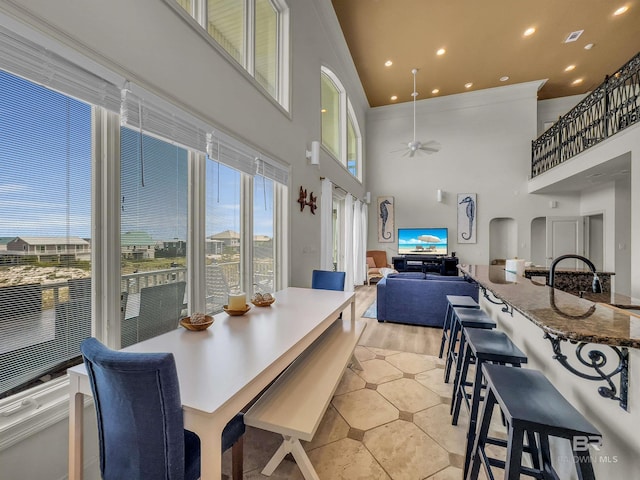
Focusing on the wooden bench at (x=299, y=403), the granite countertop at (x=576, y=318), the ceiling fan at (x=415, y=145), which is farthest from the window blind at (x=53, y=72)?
the ceiling fan at (x=415, y=145)

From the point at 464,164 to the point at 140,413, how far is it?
8.81 m

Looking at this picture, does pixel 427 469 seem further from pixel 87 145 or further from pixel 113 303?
pixel 87 145

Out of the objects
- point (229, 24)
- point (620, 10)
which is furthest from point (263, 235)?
point (620, 10)

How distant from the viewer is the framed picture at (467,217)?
7.70m

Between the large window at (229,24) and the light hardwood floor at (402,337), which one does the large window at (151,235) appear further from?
the light hardwood floor at (402,337)

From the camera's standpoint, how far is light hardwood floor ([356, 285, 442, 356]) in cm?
328

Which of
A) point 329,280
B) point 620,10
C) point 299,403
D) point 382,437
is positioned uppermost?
point 620,10

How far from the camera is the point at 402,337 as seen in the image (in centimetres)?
362

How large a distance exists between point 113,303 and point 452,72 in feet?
25.7

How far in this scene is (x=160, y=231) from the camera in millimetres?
1876

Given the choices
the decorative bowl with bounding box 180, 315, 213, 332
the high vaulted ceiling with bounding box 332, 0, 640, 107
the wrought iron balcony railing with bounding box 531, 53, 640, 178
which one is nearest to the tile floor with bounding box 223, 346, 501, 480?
the decorative bowl with bounding box 180, 315, 213, 332

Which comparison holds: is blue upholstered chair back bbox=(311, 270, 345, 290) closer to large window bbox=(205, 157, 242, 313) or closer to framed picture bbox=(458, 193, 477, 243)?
large window bbox=(205, 157, 242, 313)

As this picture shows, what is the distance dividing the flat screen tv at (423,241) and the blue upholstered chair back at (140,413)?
7.72 meters

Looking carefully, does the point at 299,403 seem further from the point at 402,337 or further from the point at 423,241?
the point at 423,241
